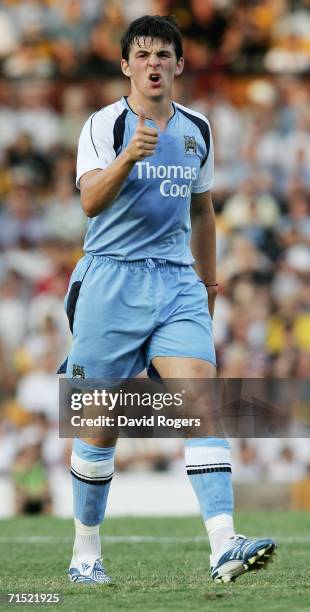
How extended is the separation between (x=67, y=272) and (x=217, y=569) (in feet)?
30.7

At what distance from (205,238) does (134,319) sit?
720 millimetres

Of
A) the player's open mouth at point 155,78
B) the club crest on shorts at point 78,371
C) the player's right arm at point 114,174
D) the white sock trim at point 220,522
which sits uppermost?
the player's open mouth at point 155,78

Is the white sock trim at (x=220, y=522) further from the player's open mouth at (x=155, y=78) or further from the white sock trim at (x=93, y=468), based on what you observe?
the player's open mouth at (x=155, y=78)

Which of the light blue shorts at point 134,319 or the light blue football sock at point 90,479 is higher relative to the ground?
the light blue shorts at point 134,319

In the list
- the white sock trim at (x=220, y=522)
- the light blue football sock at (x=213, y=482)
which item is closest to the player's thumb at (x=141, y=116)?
the light blue football sock at (x=213, y=482)

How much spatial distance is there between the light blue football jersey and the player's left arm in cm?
30

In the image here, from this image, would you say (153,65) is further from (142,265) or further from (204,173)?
(142,265)

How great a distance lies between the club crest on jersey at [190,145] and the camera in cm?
555

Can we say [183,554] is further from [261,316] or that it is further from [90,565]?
[261,316]

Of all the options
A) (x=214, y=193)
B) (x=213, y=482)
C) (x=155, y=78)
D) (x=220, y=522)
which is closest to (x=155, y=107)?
(x=155, y=78)

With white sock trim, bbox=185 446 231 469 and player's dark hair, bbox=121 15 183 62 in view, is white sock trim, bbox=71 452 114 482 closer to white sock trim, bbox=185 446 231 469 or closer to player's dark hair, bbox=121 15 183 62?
white sock trim, bbox=185 446 231 469

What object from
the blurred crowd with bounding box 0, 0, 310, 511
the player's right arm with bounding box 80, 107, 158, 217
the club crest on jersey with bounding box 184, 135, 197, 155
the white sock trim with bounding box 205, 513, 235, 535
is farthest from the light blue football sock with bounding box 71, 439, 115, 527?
the blurred crowd with bounding box 0, 0, 310, 511

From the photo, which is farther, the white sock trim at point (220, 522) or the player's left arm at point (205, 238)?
the player's left arm at point (205, 238)

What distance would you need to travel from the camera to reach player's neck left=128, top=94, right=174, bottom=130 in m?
5.50
